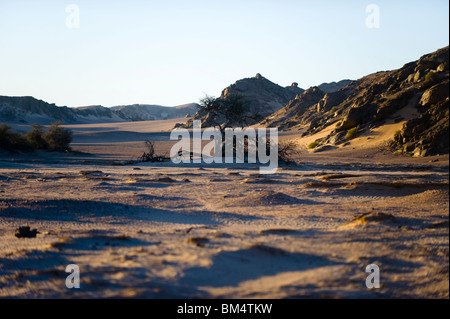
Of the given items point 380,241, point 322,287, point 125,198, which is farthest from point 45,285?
point 125,198

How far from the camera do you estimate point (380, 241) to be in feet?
15.9

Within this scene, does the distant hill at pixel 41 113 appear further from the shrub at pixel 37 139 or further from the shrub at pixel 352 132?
the shrub at pixel 352 132

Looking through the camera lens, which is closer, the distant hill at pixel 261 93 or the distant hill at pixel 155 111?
the distant hill at pixel 261 93

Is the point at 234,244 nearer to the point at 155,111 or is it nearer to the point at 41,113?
the point at 41,113

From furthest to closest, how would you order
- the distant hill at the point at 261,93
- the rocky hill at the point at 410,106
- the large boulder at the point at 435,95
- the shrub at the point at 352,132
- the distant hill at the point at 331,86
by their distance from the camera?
1. the distant hill at the point at 331,86
2. the distant hill at the point at 261,93
3. the shrub at the point at 352,132
4. the large boulder at the point at 435,95
5. the rocky hill at the point at 410,106

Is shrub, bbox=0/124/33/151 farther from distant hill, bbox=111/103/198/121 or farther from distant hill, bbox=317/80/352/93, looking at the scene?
distant hill, bbox=111/103/198/121

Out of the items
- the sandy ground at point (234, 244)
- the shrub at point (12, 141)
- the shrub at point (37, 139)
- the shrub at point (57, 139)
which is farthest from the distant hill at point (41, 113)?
the sandy ground at point (234, 244)

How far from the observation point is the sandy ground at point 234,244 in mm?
3842

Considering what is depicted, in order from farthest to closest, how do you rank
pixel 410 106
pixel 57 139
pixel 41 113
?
pixel 41 113
pixel 57 139
pixel 410 106

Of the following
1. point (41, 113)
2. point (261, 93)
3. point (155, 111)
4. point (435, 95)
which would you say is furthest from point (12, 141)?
A: point (155, 111)

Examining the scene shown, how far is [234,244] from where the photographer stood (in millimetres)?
5008
